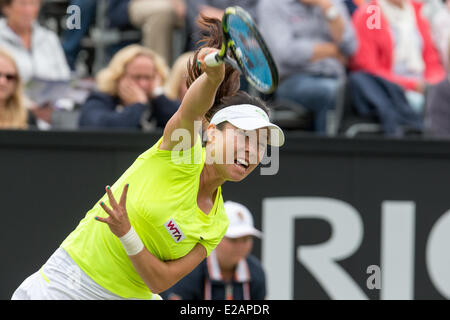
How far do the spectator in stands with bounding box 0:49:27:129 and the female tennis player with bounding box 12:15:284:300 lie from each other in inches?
87.8

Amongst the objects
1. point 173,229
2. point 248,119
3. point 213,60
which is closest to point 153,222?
point 173,229

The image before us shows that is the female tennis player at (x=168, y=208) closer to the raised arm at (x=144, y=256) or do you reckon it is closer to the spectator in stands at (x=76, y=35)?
Result: the raised arm at (x=144, y=256)

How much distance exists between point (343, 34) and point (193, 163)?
322cm

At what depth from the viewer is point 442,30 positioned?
661 centimetres

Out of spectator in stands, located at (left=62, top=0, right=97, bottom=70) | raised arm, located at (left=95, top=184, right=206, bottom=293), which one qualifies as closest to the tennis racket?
raised arm, located at (left=95, top=184, right=206, bottom=293)

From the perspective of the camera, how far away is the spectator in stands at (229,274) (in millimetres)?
4907

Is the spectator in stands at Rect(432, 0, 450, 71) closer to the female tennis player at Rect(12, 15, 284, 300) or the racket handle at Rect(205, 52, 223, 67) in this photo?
the female tennis player at Rect(12, 15, 284, 300)

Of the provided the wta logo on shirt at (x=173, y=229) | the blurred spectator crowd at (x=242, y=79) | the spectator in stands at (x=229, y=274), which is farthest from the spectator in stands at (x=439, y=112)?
the wta logo on shirt at (x=173, y=229)

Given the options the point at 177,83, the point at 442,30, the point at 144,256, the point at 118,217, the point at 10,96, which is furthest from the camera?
the point at 442,30

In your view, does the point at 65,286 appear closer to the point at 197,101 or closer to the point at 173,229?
the point at 173,229

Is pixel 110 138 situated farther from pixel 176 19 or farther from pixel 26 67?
pixel 176 19

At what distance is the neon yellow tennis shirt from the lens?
3.22 meters

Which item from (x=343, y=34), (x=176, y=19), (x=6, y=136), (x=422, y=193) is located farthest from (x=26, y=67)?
(x=422, y=193)

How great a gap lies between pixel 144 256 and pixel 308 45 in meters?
→ 3.21
